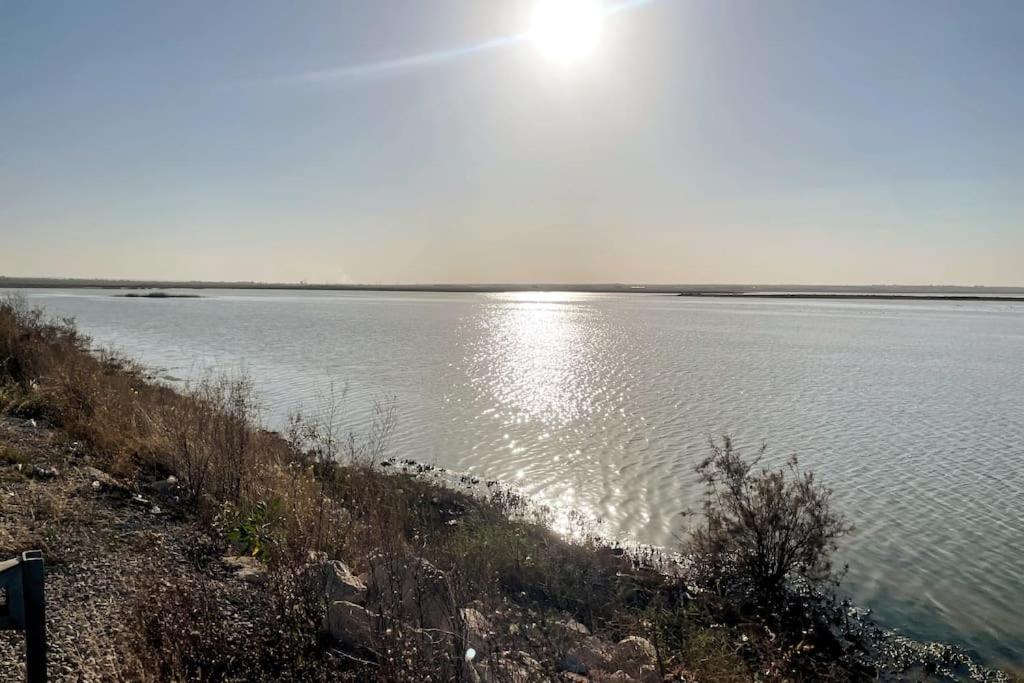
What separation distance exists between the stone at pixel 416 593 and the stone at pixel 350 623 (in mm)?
202

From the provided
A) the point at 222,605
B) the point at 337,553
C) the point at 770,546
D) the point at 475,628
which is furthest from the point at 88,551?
the point at 770,546

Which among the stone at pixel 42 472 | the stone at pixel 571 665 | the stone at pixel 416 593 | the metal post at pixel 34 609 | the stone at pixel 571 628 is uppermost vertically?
the metal post at pixel 34 609

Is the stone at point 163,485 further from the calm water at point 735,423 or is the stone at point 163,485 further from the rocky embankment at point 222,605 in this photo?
the calm water at point 735,423

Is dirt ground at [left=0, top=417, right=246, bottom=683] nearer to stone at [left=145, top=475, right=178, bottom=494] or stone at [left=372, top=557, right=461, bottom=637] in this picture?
stone at [left=145, top=475, right=178, bottom=494]

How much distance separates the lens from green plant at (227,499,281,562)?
658cm

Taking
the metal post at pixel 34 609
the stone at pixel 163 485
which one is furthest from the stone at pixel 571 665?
the stone at pixel 163 485

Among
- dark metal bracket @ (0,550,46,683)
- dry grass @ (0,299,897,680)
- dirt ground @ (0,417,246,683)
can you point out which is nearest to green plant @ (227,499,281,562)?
dry grass @ (0,299,897,680)

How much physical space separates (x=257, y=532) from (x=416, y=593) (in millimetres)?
2294

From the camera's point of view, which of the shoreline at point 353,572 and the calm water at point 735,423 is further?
the calm water at point 735,423

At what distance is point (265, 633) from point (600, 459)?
11.3m

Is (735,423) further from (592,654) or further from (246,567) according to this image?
(246,567)

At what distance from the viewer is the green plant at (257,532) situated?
21.6 feet

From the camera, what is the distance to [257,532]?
6836mm

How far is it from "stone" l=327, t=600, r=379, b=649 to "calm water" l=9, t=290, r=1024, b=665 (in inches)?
267
